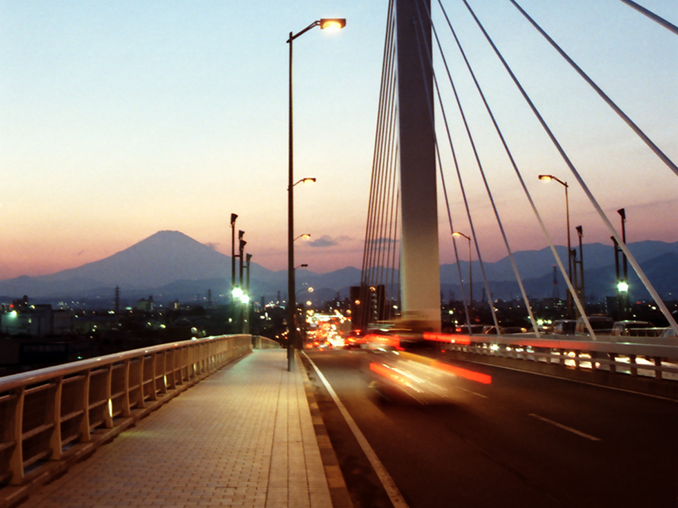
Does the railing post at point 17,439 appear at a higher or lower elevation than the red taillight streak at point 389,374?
higher

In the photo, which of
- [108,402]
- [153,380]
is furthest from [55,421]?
[153,380]

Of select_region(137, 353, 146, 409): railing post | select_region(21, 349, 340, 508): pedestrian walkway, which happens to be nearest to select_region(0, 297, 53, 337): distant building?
select_region(137, 353, 146, 409): railing post

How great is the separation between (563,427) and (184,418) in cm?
622

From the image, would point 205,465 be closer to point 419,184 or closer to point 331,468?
point 331,468

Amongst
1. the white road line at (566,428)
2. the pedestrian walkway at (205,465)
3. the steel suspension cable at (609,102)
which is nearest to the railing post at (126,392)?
the pedestrian walkway at (205,465)

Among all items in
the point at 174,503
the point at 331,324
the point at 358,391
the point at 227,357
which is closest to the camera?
the point at 174,503

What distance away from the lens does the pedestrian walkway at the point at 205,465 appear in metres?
5.96

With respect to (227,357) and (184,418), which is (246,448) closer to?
(184,418)

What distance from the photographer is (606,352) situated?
1927 centimetres

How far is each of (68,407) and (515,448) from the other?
572 centimetres

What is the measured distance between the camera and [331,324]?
586ft

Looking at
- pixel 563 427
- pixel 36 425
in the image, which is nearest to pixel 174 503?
pixel 36 425

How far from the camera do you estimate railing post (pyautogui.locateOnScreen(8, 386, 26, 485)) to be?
19.6ft

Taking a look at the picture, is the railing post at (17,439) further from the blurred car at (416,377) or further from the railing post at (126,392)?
the blurred car at (416,377)
